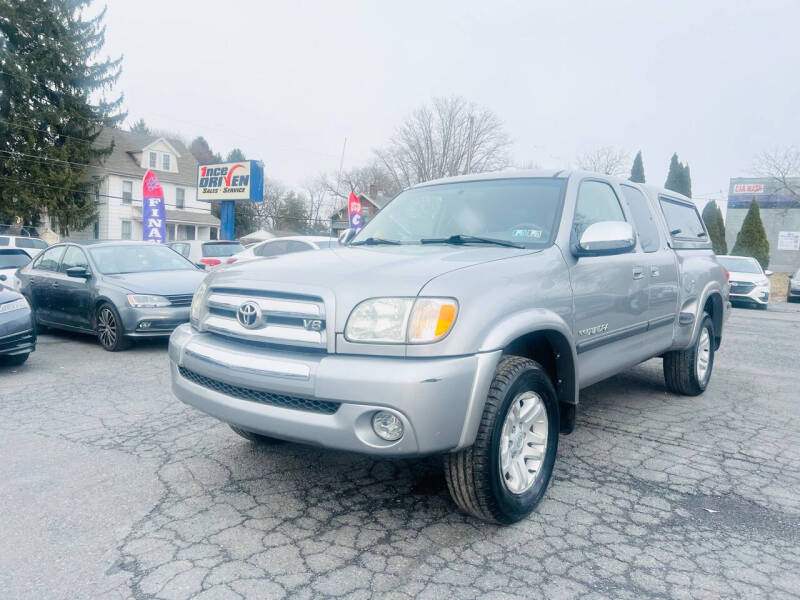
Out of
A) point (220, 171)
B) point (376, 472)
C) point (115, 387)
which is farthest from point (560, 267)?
point (220, 171)

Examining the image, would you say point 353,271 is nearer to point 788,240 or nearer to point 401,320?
point 401,320

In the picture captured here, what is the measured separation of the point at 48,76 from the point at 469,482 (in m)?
37.2

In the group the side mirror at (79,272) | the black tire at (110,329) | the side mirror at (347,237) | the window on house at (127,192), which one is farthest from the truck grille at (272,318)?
the window on house at (127,192)

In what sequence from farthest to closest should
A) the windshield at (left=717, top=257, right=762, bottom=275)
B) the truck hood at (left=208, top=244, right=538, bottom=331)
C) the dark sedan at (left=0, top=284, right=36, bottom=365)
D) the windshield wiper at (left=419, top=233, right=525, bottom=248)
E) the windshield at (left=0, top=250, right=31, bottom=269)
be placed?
the windshield at (left=717, top=257, right=762, bottom=275), the windshield at (left=0, top=250, right=31, bottom=269), the dark sedan at (left=0, top=284, right=36, bottom=365), the windshield wiper at (left=419, top=233, right=525, bottom=248), the truck hood at (left=208, top=244, right=538, bottom=331)

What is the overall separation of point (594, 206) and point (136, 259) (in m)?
7.02

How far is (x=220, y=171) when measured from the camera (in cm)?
2516

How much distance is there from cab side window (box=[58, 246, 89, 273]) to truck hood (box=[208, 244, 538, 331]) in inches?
246

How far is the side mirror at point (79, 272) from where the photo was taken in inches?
330

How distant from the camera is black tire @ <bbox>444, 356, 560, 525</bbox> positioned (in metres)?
2.81

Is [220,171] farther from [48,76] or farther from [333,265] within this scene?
[333,265]

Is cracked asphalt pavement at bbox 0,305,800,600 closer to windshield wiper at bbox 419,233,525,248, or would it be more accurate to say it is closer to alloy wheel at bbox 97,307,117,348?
windshield wiper at bbox 419,233,525,248

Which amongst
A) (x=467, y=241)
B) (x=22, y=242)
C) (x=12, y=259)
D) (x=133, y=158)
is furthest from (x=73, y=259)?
(x=133, y=158)

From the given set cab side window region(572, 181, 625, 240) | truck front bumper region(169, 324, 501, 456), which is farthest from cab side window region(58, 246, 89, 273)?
cab side window region(572, 181, 625, 240)

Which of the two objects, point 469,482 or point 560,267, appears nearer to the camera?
point 469,482
